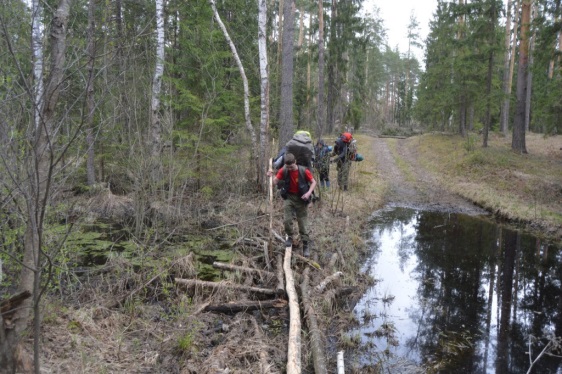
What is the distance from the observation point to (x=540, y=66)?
49.5ft

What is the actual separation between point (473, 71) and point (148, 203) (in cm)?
2201

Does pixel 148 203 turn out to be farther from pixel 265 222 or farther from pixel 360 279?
pixel 360 279

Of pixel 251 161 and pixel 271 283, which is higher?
pixel 251 161

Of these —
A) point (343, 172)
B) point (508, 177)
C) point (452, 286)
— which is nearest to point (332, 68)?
point (508, 177)

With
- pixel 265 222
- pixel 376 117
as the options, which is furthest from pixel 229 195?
pixel 376 117

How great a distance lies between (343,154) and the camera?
41.0ft

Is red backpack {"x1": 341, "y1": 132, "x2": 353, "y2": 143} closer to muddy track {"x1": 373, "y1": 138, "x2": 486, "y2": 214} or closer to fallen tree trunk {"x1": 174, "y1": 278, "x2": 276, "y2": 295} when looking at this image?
muddy track {"x1": 373, "y1": 138, "x2": 486, "y2": 214}

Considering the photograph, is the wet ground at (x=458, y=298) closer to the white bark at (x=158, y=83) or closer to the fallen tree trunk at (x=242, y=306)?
the fallen tree trunk at (x=242, y=306)

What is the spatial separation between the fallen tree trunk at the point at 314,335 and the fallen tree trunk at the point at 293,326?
15 centimetres

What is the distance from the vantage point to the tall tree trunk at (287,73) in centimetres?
1093

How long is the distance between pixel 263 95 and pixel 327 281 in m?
6.68

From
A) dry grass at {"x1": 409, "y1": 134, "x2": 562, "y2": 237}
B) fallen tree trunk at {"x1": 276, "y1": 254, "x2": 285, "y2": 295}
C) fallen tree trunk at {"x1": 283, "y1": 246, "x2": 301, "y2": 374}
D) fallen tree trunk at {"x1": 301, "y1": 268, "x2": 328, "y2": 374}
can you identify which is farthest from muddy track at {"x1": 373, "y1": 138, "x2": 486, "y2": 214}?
fallen tree trunk at {"x1": 301, "y1": 268, "x2": 328, "y2": 374}

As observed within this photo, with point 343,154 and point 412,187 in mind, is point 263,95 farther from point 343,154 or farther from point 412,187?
point 412,187

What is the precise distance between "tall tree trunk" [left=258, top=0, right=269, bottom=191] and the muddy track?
557 cm
